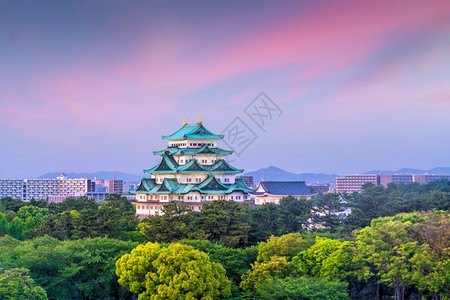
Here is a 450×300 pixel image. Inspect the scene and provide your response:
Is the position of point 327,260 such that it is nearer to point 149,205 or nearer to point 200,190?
point 200,190

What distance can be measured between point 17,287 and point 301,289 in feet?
46.6

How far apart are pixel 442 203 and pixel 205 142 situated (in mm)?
22320

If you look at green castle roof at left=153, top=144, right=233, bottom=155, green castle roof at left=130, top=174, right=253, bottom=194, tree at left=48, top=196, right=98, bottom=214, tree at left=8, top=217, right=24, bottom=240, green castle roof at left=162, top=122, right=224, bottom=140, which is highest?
green castle roof at left=162, top=122, right=224, bottom=140

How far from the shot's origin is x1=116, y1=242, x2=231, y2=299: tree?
90.2 ft

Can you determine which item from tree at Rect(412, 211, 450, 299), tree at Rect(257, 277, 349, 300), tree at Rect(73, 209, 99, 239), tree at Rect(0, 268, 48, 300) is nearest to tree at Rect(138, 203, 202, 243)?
tree at Rect(73, 209, 99, 239)

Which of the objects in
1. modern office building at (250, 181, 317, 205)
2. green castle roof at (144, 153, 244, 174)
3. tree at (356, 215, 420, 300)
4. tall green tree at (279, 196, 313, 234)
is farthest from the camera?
modern office building at (250, 181, 317, 205)

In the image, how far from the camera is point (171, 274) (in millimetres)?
28078

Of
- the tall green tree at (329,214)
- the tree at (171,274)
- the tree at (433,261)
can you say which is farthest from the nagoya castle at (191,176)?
the tree at (433,261)

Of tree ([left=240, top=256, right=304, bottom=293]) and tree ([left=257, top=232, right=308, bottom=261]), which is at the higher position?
tree ([left=257, top=232, right=308, bottom=261])

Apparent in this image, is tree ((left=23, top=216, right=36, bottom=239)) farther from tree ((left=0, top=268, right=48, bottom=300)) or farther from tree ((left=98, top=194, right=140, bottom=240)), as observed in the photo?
tree ((left=0, top=268, right=48, bottom=300))

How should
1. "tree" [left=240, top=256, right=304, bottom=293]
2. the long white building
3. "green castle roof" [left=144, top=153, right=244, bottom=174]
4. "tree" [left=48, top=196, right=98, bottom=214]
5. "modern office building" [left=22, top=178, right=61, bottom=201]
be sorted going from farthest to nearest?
1. "modern office building" [left=22, top=178, right=61, bottom=201]
2. the long white building
3. "tree" [left=48, top=196, right=98, bottom=214]
4. "green castle roof" [left=144, top=153, right=244, bottom=174]
5. "tree" [left=240, top=256, right=304, bottom=293]

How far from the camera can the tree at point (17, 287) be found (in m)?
25.9

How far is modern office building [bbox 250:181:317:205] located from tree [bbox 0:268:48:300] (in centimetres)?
4914

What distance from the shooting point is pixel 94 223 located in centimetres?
3853
